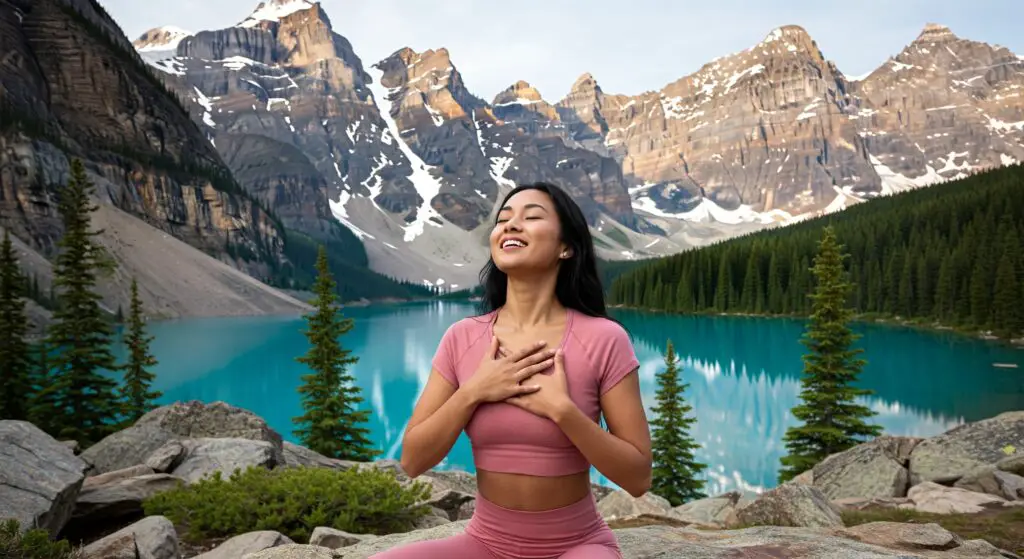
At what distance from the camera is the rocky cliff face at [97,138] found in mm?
87750

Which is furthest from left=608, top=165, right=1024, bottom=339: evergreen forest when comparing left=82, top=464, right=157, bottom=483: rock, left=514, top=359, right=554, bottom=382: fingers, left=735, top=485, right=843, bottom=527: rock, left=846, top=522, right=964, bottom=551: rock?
left=514, top=359, right=554, bottom=382: fingers

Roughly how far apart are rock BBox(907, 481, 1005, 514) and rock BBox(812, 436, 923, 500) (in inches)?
57.0

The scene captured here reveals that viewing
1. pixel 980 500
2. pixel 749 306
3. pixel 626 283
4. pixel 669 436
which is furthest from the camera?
pixel 626 283

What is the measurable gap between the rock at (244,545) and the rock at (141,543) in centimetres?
33

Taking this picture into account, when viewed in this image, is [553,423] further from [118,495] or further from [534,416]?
[118,495]

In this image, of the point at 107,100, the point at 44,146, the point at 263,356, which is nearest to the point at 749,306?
the point at 263,356

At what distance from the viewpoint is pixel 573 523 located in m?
2.81

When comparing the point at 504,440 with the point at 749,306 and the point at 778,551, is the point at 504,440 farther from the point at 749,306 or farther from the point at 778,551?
the point at 749,306

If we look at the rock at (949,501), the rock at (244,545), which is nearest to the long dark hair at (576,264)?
the rock at (244,545)

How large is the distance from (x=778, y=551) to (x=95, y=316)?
20063 mm

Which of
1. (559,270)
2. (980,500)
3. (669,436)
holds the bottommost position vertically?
(669,436)

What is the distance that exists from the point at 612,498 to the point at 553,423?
9.59m

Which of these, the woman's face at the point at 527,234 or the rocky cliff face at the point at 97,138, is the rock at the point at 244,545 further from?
the rocky cliff face at the point at 97,138

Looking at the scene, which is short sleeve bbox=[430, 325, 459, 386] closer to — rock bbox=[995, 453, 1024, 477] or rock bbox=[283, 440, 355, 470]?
rock bbox=[283, 440, 355, 470]
